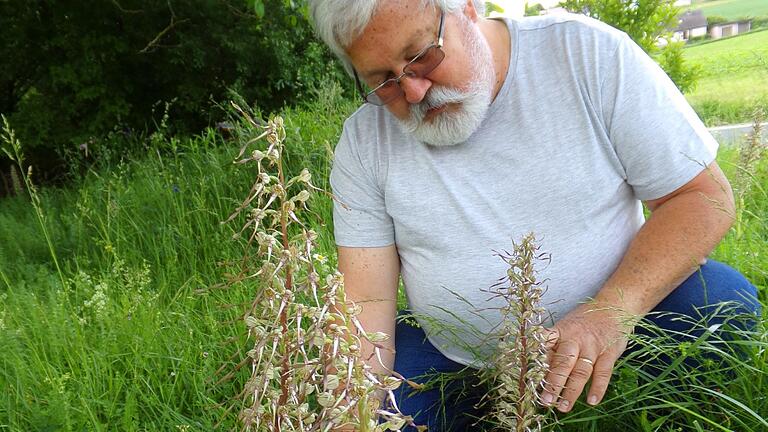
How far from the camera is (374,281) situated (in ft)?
7.22

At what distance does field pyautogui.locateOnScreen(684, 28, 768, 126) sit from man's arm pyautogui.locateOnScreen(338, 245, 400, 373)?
388cm

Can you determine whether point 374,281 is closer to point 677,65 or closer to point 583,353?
point 583,353

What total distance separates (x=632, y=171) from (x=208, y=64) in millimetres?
6534

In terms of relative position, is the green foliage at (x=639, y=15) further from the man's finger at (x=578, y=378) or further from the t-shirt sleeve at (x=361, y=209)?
the man's finger at (x=578, y=378)

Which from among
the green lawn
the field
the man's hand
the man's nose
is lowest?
the field

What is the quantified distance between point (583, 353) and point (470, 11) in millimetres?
1053

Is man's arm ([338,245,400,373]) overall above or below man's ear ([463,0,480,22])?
below

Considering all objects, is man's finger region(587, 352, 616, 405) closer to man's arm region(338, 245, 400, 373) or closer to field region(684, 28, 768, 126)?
man's arm region(338, 245, 400, 373)

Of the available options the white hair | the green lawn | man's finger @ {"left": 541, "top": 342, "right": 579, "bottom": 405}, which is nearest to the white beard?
the white hair

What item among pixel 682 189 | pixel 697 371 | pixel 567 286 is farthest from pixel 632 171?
pixel 697 371

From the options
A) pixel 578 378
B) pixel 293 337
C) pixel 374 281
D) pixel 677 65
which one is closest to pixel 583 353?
pixel 578 378

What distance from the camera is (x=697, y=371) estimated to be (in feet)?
5.66

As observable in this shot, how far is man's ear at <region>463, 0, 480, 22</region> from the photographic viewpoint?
6.66 ft

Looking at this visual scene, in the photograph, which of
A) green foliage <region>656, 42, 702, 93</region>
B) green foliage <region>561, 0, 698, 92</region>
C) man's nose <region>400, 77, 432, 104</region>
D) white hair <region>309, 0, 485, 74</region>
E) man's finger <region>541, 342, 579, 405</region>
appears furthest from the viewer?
green foliage <region>656, 42, 702, 93</region>
